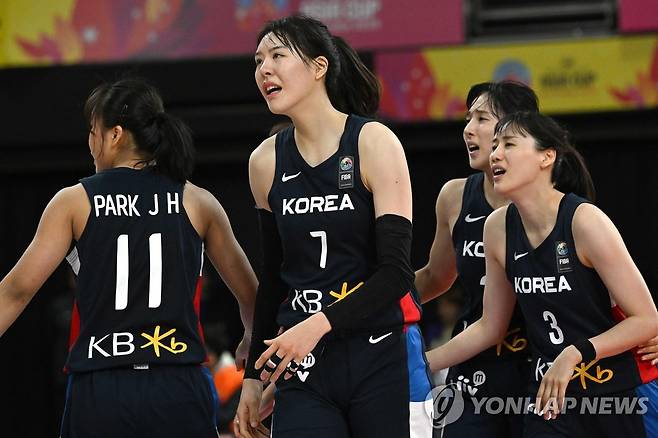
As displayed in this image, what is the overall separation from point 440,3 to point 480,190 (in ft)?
14.2

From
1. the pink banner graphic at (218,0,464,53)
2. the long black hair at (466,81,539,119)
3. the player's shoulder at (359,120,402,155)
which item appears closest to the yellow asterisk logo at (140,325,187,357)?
the player's shoulder at (359,120,402,155)

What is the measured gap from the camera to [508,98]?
4996mm

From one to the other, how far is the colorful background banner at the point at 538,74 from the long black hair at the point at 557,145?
439 centimetres

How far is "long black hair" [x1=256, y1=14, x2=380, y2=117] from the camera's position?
13.0 feet

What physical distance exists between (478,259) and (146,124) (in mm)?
1558

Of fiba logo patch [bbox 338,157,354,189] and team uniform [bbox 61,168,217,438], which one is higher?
fiba logo patch [bbox 338,157,354,189]

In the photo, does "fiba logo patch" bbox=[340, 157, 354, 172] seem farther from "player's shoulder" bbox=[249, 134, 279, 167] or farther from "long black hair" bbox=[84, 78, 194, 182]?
"long black hair" bbox=[84, 78, 194, 182]

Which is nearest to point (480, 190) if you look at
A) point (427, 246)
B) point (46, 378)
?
point (427, 246)

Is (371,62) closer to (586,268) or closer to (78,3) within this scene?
(78,3)

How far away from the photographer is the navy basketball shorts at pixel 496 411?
4.79 metres

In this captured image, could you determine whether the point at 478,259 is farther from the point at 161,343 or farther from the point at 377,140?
the point at 161,343

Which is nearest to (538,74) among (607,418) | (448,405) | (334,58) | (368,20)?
(368,20)

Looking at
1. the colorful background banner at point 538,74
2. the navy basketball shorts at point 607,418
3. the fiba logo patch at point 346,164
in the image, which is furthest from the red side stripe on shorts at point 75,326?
the colorful background banner at point 538,74

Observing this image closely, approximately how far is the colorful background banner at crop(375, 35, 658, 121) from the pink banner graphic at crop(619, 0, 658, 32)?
0.25 ft
